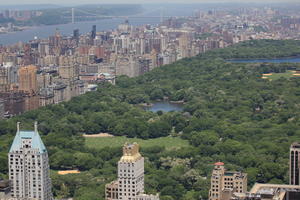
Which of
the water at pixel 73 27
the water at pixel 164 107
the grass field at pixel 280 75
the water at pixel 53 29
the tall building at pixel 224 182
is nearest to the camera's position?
the tall building at pixel 224 182

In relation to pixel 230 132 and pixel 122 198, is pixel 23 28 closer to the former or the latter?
pixel 230 132

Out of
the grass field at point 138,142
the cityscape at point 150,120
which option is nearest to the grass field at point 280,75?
the cityscape at point 150,120

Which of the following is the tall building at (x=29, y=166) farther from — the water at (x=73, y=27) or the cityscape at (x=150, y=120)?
the water at (x=73, y=27)

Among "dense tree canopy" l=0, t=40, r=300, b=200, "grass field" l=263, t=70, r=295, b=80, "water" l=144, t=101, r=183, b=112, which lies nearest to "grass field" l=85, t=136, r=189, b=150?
"dense tree canopy" l=0, t=40, r=300, b=200

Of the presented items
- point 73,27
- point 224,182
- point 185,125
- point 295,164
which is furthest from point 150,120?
point 73,27

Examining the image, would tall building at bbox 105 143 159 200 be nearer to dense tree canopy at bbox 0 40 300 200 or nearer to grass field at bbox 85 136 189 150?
dense tree canopy at bbox 0 40 300 200

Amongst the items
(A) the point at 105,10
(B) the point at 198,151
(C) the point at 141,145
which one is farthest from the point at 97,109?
(A) the point at 105,10
